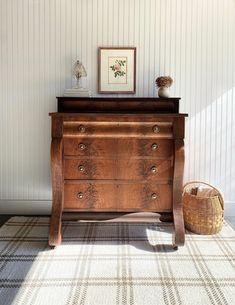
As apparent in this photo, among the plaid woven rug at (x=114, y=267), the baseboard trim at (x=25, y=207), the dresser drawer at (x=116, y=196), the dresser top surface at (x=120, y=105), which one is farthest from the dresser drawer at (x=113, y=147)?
the baseboard trim at (x=25, y=207)

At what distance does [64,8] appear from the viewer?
2.81 meters

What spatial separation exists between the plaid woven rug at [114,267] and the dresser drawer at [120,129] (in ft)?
2.56

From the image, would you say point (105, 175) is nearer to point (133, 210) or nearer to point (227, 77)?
point (133, 210)

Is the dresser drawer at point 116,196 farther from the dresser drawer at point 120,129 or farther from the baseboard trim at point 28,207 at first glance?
the baseboard trim at point 28,207

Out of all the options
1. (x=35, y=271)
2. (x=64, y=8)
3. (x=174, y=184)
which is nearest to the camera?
(x=35, y=271)

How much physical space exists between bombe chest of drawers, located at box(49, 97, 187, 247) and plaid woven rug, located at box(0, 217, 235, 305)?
18cm

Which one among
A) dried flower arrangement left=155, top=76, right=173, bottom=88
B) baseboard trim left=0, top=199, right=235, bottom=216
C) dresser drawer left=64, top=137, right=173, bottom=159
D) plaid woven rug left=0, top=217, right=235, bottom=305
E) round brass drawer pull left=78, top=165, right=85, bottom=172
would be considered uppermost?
dried flower arrangement left=155, top=76, right=173, bottom=88

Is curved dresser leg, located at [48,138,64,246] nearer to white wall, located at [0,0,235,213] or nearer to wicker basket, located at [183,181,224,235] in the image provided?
white wall, located at [0,0,235,213]

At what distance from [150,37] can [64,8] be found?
78 centimetres

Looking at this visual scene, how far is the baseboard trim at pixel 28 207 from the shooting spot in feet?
9.70

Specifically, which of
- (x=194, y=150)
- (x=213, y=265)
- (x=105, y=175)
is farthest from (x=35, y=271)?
(x=194, y=150)

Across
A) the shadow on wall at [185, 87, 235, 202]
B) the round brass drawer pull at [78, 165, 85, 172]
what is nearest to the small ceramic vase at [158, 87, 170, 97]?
the shadow on wall at [185, 87, 235, 202]

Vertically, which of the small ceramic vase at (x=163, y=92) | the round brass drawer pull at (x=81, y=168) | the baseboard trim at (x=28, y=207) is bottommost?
the baseboard trim at (x=28, y=207)

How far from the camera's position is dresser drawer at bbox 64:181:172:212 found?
227 cm
